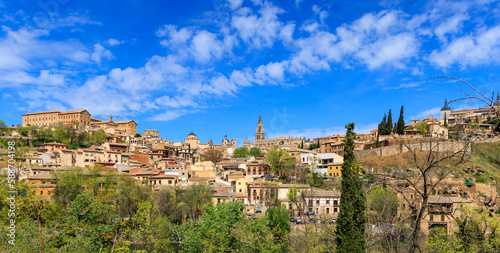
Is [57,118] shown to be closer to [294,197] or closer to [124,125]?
[124,125]

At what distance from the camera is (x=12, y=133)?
6581 cm

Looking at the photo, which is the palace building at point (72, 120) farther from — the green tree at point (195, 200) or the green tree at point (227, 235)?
the green tree at point (227, 235)

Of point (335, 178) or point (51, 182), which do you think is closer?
point (51, 182)

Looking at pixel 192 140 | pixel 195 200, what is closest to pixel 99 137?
pixel 195 200

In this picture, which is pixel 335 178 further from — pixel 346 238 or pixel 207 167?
pixel 346 238

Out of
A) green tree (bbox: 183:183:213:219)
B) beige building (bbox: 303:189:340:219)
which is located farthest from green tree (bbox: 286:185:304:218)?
green tree (bbox: 183:183:213:219)

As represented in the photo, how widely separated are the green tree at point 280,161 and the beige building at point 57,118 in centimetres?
5703

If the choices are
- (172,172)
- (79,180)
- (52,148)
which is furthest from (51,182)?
(52,148)

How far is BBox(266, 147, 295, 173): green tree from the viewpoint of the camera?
4803 centimetres

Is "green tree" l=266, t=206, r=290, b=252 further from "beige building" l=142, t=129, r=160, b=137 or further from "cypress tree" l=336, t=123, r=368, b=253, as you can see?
"beige building" l=142, t=129, r=160, b=137

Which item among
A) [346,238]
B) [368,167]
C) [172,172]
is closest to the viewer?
[346,238]

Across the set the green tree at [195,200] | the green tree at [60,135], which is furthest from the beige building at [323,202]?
the green tree at [60,135]

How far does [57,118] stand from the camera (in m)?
85.2

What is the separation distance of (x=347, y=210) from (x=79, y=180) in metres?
29.0
